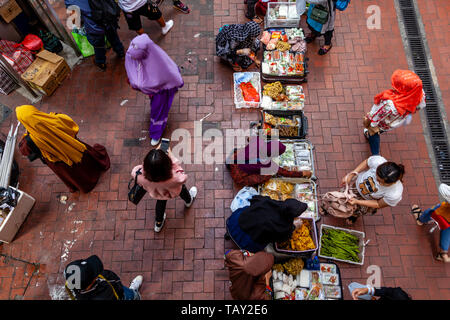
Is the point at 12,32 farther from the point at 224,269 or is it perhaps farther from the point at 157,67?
the point at 224,269

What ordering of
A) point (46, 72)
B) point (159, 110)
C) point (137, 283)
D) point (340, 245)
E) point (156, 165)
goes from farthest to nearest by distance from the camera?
point (46, 72) < point (159, 110) < point (340, 245) < point (137, 283) < point (156, 165)

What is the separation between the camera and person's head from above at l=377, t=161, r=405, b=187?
399 cm

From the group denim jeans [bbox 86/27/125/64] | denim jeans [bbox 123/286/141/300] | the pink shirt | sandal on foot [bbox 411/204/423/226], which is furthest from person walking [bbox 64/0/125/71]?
sandal on foot [bbox 411/204/423/226]

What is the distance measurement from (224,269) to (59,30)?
566 cm

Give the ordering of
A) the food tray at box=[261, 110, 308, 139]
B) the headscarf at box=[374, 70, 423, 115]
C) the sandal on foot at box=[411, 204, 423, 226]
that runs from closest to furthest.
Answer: the headscarf at box=[374, 70, 423, 115]
the sandal on foot at box=[411, 204, 423, 226]
the food tray at box=[261, 110, 308, 139]

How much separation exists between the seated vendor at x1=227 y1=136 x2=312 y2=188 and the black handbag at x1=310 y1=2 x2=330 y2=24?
2869mm

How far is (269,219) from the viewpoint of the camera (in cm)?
392

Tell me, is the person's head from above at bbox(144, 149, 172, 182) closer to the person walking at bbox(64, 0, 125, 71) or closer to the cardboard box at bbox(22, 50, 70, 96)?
the person walking at bbox(64, 0, 125, 71)

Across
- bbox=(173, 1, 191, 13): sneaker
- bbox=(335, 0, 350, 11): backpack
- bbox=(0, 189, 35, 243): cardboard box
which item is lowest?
bbox=(0, 189, 35, 243): cardboard box

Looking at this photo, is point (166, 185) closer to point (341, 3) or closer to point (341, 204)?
point (341, 204)

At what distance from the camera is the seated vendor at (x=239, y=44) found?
612 cm

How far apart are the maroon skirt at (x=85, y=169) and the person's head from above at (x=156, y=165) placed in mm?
1815

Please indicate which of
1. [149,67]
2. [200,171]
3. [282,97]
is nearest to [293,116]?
[282,97]

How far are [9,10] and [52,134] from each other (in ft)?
10.8
